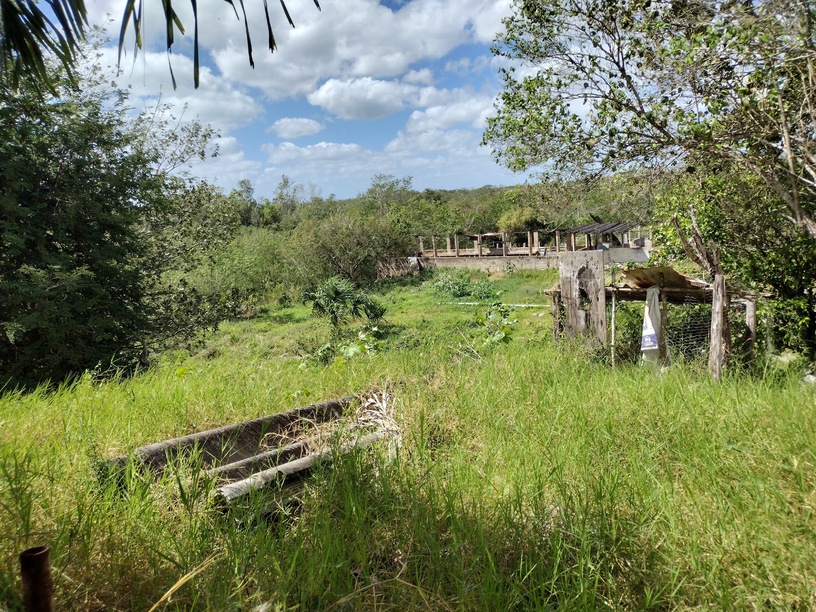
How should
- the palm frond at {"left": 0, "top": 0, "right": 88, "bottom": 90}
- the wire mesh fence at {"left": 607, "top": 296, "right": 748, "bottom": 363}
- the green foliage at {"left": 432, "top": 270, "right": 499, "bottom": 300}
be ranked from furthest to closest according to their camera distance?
the green foliage at {"left": 432, "top": 270, "right": 499, "bottom": 300} < the wire mesh fence at {"left": 607, "top": 296, "right": 748, "bottom": 363} < the palm frond at {"left": 0, "top": 0, "right": 88, "bottom": 90}

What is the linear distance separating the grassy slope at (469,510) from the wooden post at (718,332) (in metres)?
0.50

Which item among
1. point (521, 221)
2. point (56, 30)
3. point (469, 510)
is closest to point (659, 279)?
point (469, 510)

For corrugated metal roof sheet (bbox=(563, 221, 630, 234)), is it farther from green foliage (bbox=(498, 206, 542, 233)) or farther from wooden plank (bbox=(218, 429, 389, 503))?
wooden plank (bbox=(218, 429, 389, 503))

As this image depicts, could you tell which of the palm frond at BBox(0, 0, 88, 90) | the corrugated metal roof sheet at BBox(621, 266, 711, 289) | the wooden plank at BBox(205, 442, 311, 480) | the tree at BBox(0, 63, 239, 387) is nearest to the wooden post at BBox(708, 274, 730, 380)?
the corrugated metal roof sheet at BBox(621, 266, 711, 289)

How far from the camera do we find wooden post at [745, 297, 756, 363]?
5.30 m

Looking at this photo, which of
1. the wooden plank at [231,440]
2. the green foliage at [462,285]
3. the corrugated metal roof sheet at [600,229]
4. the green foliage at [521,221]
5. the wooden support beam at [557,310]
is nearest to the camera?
the wooden plank at [231,440]

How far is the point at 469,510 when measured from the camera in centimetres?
246

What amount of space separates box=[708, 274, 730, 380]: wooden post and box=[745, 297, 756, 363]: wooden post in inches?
37.3

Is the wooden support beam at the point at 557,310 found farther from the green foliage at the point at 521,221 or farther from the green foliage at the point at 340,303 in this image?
the green foliage at the point at 521,221

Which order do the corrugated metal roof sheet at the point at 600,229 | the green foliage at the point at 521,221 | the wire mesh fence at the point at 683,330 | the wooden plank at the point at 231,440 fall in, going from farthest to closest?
1. the green foliage at the point at 521,221
2. the corrugated metal roof sheet at the point at 600,229
3. the wire mesh fence at the point at 683,330
4. the wooden plank at the point at 231,440

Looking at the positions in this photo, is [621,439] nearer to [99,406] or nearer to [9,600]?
[9,600]

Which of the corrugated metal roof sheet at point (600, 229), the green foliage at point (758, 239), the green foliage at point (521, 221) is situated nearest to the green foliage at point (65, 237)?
the green foliage at point (758, 239)

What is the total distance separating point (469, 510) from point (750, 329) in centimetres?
431

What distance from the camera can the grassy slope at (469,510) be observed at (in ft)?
5.92
